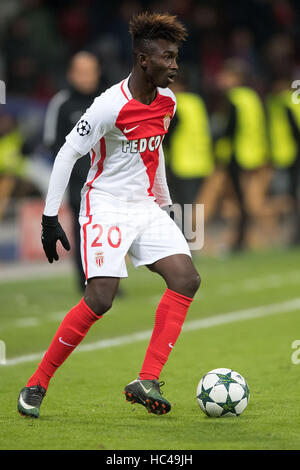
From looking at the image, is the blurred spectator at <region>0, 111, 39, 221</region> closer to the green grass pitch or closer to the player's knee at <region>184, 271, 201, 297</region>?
the green grass pitch

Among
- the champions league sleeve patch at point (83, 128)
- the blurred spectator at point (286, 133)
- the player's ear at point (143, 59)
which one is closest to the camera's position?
the champions league sleeve patch at point (83, 128)

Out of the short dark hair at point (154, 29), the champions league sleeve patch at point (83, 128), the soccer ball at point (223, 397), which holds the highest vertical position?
the short dark hair at point (154, 29)

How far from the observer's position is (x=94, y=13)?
19594 mm

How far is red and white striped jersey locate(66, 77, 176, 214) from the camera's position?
5242 mm

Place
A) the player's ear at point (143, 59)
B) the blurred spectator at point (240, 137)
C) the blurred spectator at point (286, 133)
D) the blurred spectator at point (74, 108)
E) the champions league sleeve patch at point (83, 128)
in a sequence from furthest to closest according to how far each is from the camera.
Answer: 1. the blurred spectator at point (286, 133)
2. the blurred spectator at point (240, 137)
3. the blurred spectator at point (74, 108)
4. the player's ear at point (143, 59)
5. the champions league sleeve patch at point (83, 128)

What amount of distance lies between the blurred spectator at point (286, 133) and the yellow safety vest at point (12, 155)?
3.71 metres

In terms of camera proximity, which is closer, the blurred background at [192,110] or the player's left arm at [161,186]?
the player's left arm at [161,186]

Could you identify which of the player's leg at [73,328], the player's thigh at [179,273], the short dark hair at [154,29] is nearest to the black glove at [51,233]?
the player's leg at [73,328]

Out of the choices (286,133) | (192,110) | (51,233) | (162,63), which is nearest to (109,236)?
(51,233)

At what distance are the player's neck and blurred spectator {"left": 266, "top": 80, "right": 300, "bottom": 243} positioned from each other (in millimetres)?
9816

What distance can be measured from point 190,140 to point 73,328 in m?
8.71

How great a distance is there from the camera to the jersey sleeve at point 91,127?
205 inches

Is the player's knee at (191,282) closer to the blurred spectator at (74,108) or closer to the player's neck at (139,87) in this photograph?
the player's neck at (139,87)

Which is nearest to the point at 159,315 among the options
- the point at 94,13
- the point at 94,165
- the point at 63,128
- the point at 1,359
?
the point at 94,165
